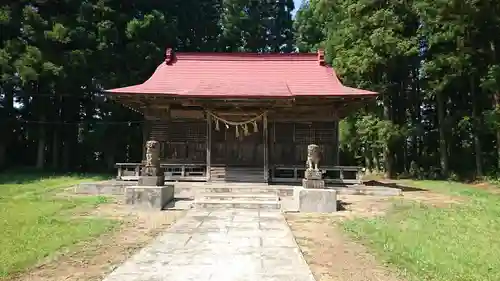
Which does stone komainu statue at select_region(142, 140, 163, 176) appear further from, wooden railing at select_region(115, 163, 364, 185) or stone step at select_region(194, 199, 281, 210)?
wooden railing at select_region(115, 163, 364, 185)

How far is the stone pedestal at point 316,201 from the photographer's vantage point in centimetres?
1035

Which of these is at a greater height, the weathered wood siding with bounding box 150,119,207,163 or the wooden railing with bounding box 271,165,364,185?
the weathered wood siding with bounding box 150,119,207,163

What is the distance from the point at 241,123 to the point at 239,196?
4005 millimetres

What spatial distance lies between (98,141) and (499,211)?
20091 millimetres

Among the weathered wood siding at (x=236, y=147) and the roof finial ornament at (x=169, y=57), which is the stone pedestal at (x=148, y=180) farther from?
the roof finial ornament at (x=169, y=57)

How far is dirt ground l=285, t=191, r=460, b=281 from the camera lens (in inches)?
199

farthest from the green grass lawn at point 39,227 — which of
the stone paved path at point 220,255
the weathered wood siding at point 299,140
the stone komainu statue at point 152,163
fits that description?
the weathered wood siding at point 299,140

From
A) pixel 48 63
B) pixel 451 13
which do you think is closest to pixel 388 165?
pixel 451 13

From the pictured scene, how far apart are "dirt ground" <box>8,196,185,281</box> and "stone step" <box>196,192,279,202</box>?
218 cm

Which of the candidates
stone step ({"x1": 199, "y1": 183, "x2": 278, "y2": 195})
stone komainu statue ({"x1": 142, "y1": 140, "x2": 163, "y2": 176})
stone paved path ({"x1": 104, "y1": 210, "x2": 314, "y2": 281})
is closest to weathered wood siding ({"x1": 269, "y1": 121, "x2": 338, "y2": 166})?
stone step ({"x1": 199, "y1": 183, "x2": 278, "y2": 195})

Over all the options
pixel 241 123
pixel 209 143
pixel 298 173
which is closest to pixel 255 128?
pixel 241 123

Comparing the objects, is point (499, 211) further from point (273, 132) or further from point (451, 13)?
point (451, 13)

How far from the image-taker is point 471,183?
20641mm

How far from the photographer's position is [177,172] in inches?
621
